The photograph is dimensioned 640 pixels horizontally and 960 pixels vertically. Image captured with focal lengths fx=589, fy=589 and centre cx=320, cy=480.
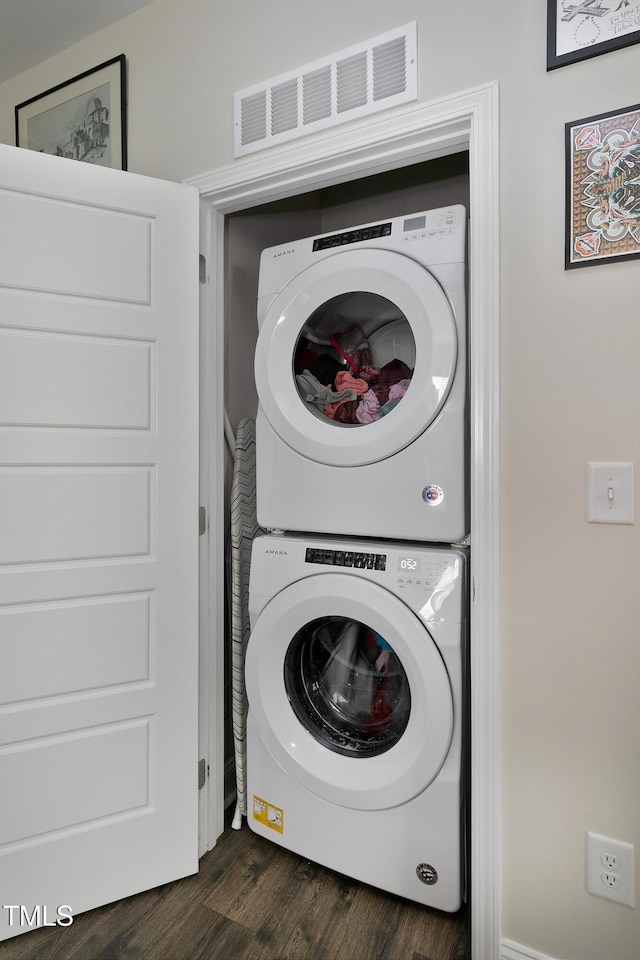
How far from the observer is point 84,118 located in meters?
2.03

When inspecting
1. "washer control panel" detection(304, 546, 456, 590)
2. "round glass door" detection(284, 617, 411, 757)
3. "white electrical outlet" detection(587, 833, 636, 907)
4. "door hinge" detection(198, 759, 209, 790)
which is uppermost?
"washer control panel" detection(304, 546, 456, 590)

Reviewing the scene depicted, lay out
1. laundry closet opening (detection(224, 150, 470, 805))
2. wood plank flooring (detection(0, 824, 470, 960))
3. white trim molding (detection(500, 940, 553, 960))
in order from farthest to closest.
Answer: laundry closet opening (detection(224, 150, 470, 805))
wood plank flooring (detection(0, 824, 470, 960))
white trim molding (detection(500, 940, 553, 960))

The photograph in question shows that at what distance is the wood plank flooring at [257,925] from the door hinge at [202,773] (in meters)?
0.24

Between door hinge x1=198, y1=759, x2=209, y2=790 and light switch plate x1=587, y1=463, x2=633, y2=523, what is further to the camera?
door hinge x1=198, y1=759, x2=209, y2=790

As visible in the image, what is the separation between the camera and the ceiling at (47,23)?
187 cm

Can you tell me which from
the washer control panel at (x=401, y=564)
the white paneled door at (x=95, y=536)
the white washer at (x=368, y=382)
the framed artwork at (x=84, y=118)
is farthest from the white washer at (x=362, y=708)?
the framed artwork at (x=84, y=118)

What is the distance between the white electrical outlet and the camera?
1.27 m

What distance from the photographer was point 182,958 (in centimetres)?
146

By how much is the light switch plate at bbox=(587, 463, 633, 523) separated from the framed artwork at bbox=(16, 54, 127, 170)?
1745mm

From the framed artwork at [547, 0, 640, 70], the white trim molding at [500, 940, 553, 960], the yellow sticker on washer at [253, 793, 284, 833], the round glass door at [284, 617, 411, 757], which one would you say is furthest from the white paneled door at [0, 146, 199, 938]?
the framed artwork at [547, 0, 640, 70]

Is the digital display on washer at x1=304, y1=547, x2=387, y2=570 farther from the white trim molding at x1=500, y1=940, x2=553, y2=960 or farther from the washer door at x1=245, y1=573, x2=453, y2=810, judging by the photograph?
the white trim molding at x1=500, y1=940, x2=553, y2=960

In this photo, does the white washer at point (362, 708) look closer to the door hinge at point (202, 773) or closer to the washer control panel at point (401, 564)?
the washer control panel at point (401, 564)

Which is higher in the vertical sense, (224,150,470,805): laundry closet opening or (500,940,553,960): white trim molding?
(224,150,470,805): laundry closet opening

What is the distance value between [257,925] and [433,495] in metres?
1.24
